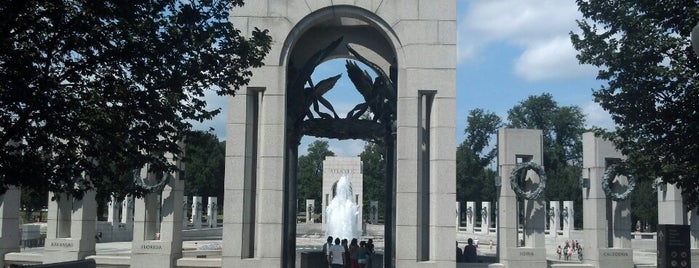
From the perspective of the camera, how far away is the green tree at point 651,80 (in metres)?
13.3

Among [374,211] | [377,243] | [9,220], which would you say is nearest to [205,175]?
[374,211]

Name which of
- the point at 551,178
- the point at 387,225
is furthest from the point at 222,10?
the point at 551,178

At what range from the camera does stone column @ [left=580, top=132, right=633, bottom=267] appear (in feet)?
81.8

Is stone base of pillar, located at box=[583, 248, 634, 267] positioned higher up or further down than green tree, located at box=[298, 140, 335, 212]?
further down

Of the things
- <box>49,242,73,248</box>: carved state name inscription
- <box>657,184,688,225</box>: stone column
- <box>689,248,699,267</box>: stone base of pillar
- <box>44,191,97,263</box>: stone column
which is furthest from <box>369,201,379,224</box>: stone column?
<box>49,242,73,248</box>: carved state name inscription

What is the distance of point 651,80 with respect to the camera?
540 inches

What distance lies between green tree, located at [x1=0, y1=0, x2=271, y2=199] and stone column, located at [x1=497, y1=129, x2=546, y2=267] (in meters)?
15.4

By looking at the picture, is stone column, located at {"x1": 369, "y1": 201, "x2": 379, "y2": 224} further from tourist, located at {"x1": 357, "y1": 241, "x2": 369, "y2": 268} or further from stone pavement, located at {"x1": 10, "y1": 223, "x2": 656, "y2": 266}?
tourist, located at {"x1": 357, "y1": 241, "x2": 369, "y2": 268}

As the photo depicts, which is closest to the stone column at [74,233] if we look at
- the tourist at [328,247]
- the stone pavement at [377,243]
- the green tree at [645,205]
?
the tourist at [328,247]

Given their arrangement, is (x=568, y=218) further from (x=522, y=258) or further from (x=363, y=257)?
(x=363, y=257)

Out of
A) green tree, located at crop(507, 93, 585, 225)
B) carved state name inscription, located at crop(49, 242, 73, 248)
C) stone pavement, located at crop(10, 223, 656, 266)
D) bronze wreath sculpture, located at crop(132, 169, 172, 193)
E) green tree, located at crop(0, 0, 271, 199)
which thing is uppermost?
green tree, located at crop(507, 93, 585, 225)

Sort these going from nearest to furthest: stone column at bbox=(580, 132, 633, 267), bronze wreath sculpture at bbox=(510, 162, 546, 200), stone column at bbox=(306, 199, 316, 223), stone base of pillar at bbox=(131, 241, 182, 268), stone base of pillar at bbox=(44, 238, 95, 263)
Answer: stone base of pillar at bbox=(131, 241, 182, 268)
stone base of pillar at bbox=(44, 238, 95, 263)
bronze wreath sculpture at bbox=(510, 162, 546, 200)
stone column at bbox=(580, 132, 633, 267)
stone column at bbox=(306, 199, 316, 223)

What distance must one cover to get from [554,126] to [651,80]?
78442 mm

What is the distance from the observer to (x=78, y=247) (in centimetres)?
2403
